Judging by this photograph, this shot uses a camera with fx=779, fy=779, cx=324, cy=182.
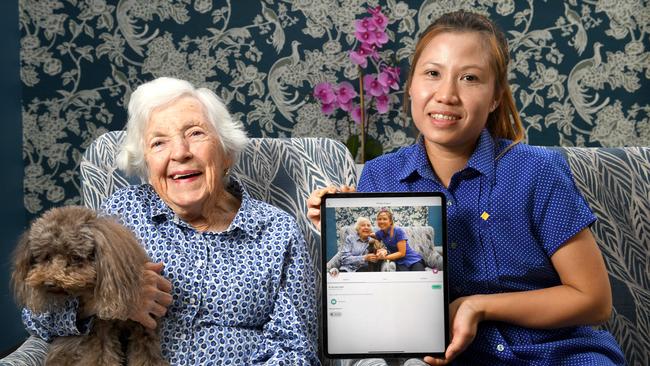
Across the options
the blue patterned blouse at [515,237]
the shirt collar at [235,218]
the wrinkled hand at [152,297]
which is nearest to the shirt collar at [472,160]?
the blue patterned blouse at [515,237]

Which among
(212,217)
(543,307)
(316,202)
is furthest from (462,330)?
(212,217)

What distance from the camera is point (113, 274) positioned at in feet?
4.78

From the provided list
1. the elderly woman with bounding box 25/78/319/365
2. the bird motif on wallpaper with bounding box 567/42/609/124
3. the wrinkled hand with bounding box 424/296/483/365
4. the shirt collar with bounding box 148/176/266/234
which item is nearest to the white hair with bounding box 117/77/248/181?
the elderly woman with bounding box 25/78/319/365

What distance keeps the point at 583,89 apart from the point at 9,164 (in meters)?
2.42

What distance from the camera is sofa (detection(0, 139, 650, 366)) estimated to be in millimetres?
2068

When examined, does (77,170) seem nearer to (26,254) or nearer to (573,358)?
(26,254)

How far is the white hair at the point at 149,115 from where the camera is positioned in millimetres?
1816

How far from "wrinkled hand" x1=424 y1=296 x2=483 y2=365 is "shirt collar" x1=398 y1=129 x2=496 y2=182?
28cm

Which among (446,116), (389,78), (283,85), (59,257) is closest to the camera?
(59,257)

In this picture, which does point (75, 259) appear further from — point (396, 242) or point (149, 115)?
point (396, 242)

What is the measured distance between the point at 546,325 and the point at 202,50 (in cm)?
213

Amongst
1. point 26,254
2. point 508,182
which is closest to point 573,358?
point 508,182

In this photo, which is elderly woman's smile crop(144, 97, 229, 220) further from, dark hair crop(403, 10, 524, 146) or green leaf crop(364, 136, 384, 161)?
green leaf crop(364, 136, 384, 161)

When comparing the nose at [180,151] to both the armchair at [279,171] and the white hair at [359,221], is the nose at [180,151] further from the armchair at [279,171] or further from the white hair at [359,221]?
the white hair at [359,221]
